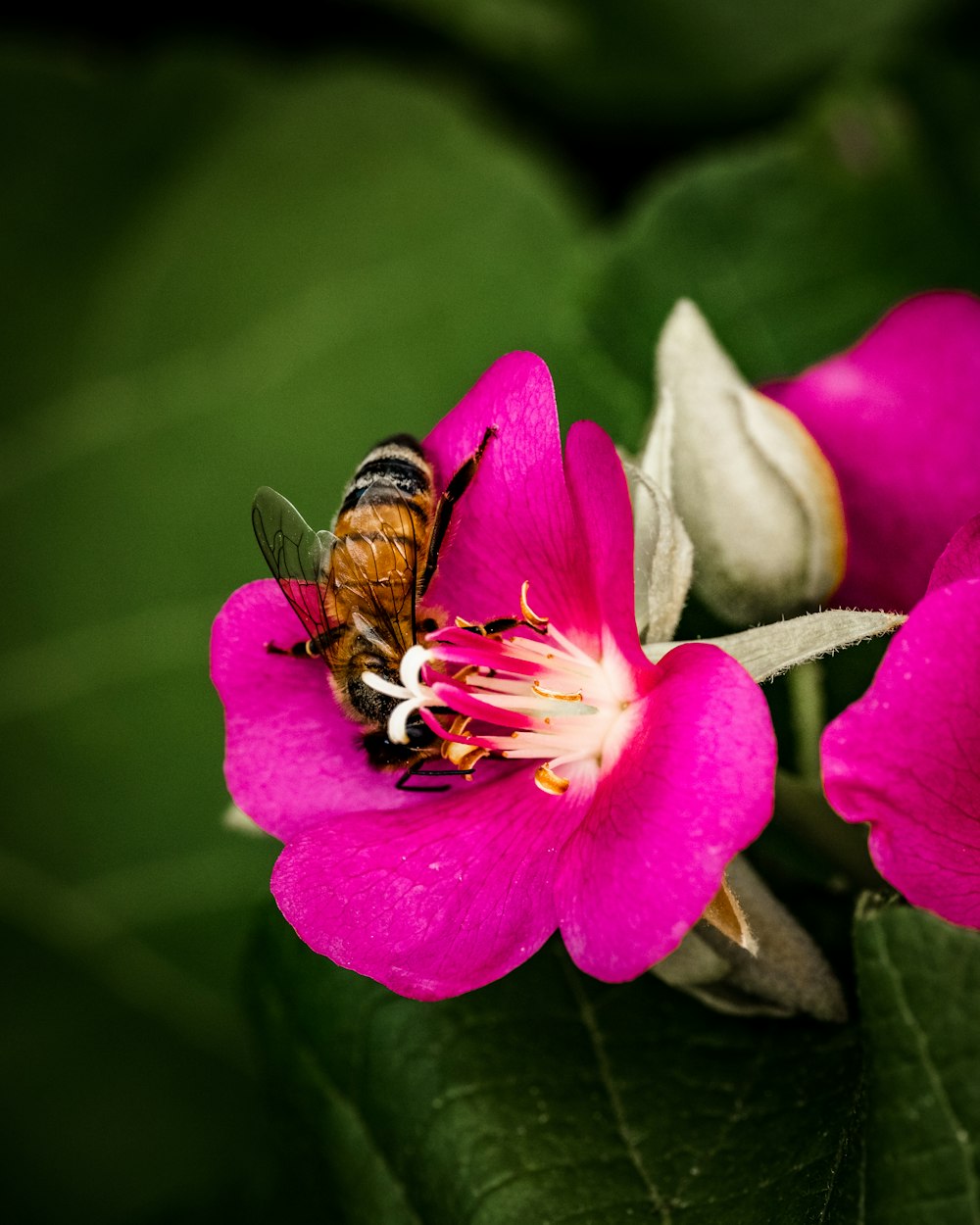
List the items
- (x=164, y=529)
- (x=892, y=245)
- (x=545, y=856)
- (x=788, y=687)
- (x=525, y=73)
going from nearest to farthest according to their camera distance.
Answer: (x=545, y=856) < (x=788, y=687) < (x=892, y=245) < (x=164, y=529) < (x=525, y=73)

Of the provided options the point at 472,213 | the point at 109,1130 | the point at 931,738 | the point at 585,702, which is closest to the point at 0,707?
the point at 109,1130

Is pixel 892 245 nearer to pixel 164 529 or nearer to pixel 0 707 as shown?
pixel 164 529

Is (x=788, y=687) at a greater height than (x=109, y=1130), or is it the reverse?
(x=788, y=687)

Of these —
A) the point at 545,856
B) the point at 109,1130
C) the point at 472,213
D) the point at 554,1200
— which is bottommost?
the point at 109,1130

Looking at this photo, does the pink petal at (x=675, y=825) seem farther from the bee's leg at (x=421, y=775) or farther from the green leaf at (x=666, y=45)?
the green leaf at (x=666, y=45)

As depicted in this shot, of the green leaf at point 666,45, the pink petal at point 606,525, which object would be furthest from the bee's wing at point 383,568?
the green leaf at point 666,45
